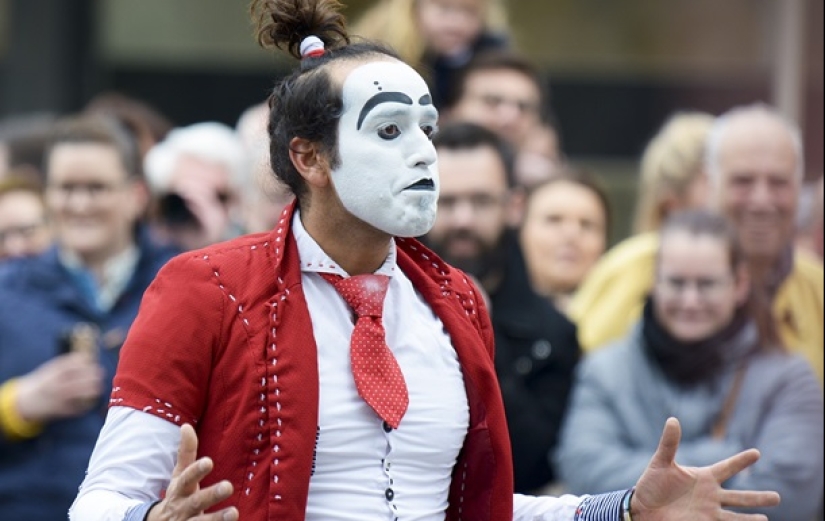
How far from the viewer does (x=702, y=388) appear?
4816 millimetres

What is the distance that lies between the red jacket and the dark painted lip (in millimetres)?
276

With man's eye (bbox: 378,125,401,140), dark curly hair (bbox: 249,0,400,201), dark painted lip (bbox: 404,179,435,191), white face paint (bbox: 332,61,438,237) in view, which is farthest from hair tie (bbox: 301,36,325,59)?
dark painted lip (bbox: 404,179,435,191)

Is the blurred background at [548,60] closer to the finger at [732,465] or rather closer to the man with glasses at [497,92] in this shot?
the man with glasses at [497,92]

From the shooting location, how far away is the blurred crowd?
480 centimetres

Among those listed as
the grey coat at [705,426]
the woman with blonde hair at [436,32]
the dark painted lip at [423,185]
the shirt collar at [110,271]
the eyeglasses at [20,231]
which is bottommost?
the grey coat at [705,426]

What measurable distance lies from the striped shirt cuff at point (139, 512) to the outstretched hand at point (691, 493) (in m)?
1.00

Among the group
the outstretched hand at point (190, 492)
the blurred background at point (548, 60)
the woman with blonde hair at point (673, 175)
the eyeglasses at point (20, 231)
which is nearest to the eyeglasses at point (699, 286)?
the woman with blonde hair at point (673, 175)

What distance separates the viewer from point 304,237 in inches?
126

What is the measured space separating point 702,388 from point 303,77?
6.85 feet

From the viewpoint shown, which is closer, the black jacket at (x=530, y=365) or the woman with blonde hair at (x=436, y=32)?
the black jacket at (x=530, y=365)

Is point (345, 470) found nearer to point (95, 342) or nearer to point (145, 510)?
point (145, 510)

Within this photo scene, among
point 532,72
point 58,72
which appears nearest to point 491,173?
point 532,72

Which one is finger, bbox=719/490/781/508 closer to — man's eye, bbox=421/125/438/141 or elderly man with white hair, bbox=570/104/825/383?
man's eye, bbox=421/125/438/141

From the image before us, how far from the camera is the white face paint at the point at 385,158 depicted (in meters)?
3.09
